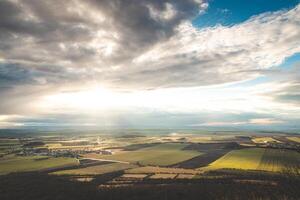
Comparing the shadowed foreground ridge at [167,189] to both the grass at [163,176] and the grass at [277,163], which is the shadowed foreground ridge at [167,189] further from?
the grass at [277,163]

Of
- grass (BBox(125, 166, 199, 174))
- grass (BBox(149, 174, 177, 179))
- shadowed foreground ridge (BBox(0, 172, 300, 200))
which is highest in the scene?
grass (BBox(125, 166, 199, 174))

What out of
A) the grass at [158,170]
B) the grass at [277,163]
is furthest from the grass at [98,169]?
the grass at [277,163]

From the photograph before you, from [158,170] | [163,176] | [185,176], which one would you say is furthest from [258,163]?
[163,176]

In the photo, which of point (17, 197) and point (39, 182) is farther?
point (39, 182)

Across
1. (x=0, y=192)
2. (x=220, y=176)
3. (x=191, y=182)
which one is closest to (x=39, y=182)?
(x=0, y=192)

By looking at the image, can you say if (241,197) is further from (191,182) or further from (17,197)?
(17,197)

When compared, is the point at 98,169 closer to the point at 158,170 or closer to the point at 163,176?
the point at 158,170

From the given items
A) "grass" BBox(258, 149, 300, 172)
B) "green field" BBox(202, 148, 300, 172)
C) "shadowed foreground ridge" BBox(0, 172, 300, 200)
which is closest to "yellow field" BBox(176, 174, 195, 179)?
"shadowed foreground ridge" BBox(0, 172, 300, 200)

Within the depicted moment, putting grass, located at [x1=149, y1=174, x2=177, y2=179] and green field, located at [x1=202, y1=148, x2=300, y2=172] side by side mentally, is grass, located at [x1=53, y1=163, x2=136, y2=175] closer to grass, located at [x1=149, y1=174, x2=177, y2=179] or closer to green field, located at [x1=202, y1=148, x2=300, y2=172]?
grass, located at [x1=149, y1=174, x2=177, y2=179]
